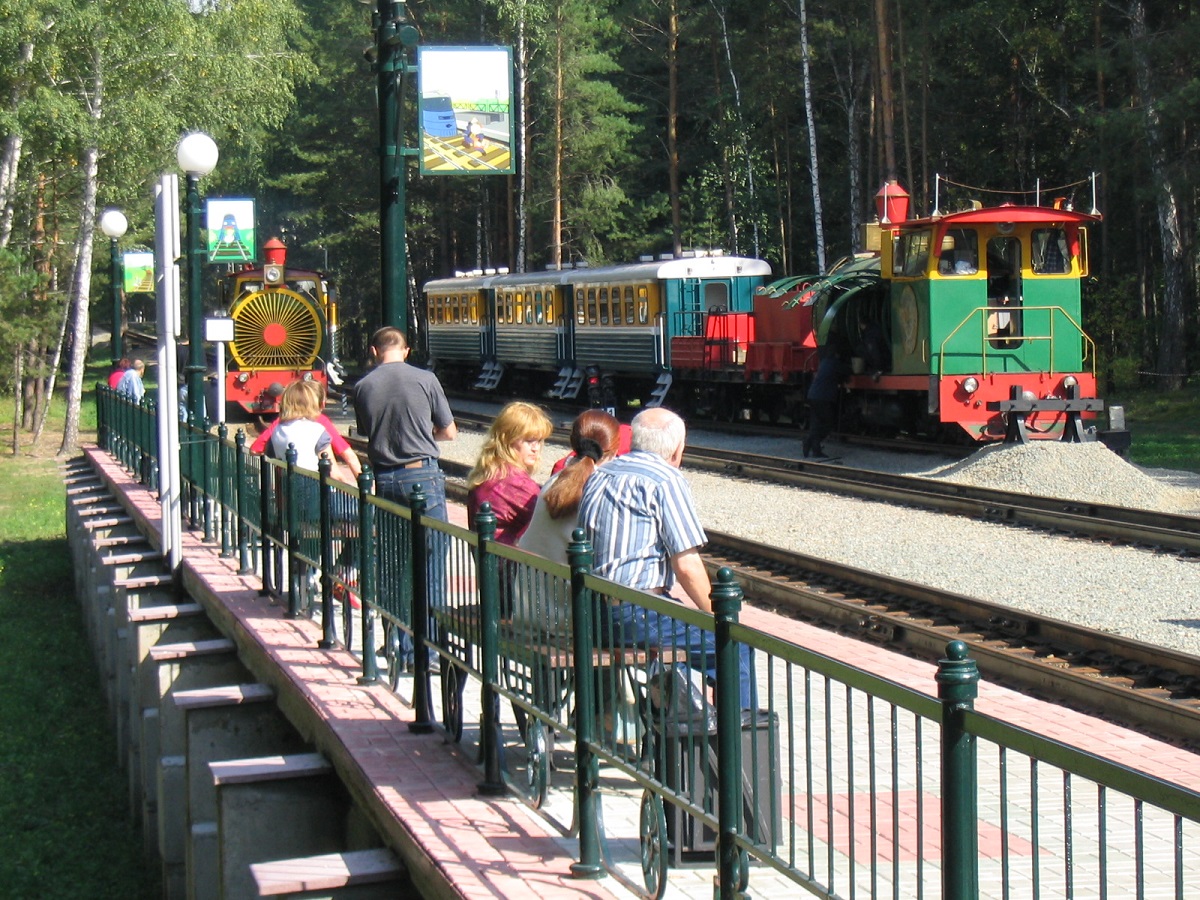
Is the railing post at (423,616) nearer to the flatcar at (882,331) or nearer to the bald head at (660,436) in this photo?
the bald head at (660,436)

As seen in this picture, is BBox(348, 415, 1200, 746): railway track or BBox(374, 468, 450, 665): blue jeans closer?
BBox(374, 468, 450, 665): blue jeans

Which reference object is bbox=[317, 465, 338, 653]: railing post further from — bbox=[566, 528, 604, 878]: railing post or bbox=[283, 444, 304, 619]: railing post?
bbox=[566, 528, 604, 878]: railing post

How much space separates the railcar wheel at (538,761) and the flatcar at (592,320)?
2513 cm

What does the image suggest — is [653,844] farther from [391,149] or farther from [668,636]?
[391,149]

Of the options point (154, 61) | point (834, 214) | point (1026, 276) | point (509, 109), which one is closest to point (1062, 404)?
point (1026, 276)

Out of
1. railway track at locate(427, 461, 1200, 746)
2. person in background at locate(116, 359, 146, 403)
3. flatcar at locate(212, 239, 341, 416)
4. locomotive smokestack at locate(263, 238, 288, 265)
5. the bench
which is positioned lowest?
railway track at locate(427, 461, 1200, 746)

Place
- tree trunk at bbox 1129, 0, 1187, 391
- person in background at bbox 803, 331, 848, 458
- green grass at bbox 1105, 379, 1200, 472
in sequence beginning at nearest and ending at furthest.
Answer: person in background at bbox 803, 331, 848, 458 < green grass at bbox 1105, 379, 1200, 472 < tree trunk at bbox 1129, 0, 1187, 391

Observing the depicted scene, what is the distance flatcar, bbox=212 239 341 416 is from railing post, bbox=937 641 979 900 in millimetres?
30406

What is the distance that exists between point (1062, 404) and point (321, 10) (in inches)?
2104

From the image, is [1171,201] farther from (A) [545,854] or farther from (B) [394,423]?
(A) [545,854]

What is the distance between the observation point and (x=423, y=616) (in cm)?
698

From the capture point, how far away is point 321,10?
2672 inches

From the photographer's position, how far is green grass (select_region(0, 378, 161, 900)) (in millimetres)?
10781

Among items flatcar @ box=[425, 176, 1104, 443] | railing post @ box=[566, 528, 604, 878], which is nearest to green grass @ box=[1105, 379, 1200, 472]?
flatcar @ box=[425, 176, 1104, 443]
